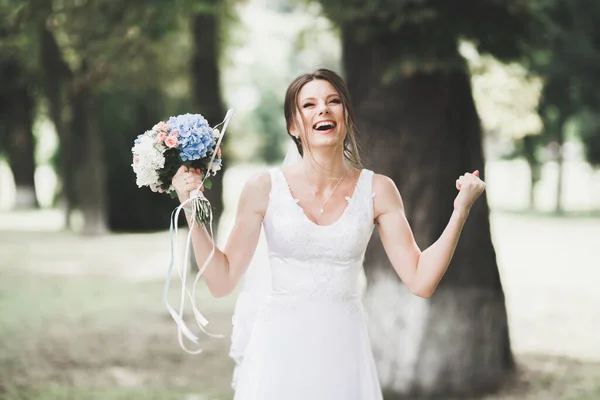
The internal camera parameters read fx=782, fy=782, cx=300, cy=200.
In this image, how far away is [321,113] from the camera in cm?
314

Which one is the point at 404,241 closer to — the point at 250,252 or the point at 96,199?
the point at 250,252

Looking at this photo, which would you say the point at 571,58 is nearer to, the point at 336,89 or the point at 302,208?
the point at 336,89

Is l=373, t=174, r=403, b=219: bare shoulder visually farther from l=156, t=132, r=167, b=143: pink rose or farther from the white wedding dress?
l=156, t=132, r=167, b=143: pink rose

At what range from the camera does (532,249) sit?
19.8 meters

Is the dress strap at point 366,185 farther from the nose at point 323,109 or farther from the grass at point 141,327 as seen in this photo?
the grass at point 141,327

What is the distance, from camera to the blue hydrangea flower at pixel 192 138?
2.94 meters

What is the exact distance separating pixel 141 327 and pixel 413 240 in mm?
8102

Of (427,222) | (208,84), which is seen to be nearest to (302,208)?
(427,222)

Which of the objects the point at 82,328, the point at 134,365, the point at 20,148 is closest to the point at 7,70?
the point at 20,148

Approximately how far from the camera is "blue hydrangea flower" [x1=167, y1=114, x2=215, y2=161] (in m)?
2.94

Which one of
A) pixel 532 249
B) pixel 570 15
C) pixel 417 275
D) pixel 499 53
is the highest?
pixel 570 15

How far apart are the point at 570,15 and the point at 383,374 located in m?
5.98

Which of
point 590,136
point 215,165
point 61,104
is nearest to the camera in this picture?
point 215,165

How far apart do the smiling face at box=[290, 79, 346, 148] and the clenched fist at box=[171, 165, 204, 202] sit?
52 cm
